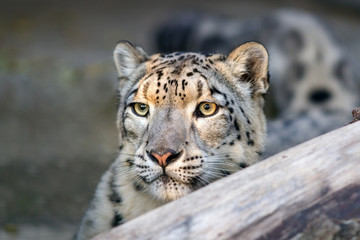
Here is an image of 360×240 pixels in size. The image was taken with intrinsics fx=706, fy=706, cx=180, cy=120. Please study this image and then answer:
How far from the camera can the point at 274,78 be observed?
38.0 feet

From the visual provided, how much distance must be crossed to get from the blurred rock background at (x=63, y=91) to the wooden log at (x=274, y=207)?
460 centimetres

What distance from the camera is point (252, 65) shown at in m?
6.07

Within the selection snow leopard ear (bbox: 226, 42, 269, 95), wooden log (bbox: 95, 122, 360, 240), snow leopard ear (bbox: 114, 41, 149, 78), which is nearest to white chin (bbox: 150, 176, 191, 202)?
wooden log (bbox: 95, 122, 360, 240)

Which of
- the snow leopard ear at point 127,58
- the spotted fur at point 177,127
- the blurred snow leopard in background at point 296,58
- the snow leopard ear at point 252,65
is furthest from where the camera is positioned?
the blurred snow leopard in background at point 296,58

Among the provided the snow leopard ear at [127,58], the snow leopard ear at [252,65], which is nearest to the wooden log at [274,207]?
the snow leopard ear at [252,65]

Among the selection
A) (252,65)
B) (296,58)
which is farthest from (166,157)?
(296,58)

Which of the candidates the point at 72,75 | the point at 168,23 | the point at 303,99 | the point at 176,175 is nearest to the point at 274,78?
the point at 303,99

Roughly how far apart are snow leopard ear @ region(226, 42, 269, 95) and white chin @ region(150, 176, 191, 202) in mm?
1312

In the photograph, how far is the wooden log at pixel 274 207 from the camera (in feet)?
13.3

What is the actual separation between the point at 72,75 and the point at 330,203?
9102 mm

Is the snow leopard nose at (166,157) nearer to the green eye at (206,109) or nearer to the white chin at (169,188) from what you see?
the white chin at (169,188)

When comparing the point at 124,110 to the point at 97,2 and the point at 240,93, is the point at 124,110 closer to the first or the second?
the point at 240,93

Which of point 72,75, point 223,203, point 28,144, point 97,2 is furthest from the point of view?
point 97,2

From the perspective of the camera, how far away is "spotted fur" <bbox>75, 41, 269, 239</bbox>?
513 cm
